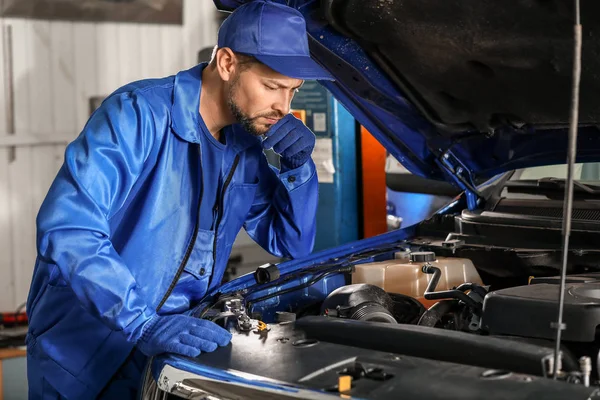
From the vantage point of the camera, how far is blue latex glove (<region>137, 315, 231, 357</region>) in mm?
1953

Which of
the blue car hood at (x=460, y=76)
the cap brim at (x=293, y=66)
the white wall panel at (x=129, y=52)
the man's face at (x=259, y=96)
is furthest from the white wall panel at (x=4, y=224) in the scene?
the cap brim at (x=293, y=66)

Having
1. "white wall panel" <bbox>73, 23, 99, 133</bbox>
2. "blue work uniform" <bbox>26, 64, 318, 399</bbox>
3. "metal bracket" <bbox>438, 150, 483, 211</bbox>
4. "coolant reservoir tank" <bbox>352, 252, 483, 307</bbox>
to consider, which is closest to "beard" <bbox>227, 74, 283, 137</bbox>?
"blue work uniform" <bbox>26, 64, 318, 399</bbox>

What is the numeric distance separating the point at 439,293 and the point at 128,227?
828 millimetres

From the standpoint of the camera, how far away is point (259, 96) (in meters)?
2.31

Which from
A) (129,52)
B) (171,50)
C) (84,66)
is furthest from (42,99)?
(171,50)

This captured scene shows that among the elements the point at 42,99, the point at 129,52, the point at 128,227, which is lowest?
the point at 128,227

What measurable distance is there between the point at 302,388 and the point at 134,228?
0.80 meters

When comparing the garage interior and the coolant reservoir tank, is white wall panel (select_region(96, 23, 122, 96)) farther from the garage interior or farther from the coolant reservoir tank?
the coolant reservoir tank

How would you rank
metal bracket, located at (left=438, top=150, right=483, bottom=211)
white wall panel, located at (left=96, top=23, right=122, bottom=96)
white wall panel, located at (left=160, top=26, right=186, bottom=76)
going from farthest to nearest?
white wall panel, located at (left=160, top=26, right=186, bottom=76) < white wall panel, located at (left=96, top=23, right=122, bottom=96) < metal bracket, located at (left=438, top=150, right=483, bottom=211)

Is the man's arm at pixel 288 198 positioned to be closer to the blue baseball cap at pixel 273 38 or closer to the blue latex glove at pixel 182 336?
the blue baseball cap at pixel 273 38

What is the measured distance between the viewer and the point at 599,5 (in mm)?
1989

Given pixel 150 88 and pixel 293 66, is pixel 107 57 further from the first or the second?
pixel 293 66

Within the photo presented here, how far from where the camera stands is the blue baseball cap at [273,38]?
2.24m

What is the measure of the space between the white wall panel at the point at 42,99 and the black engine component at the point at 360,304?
367 centimetres
